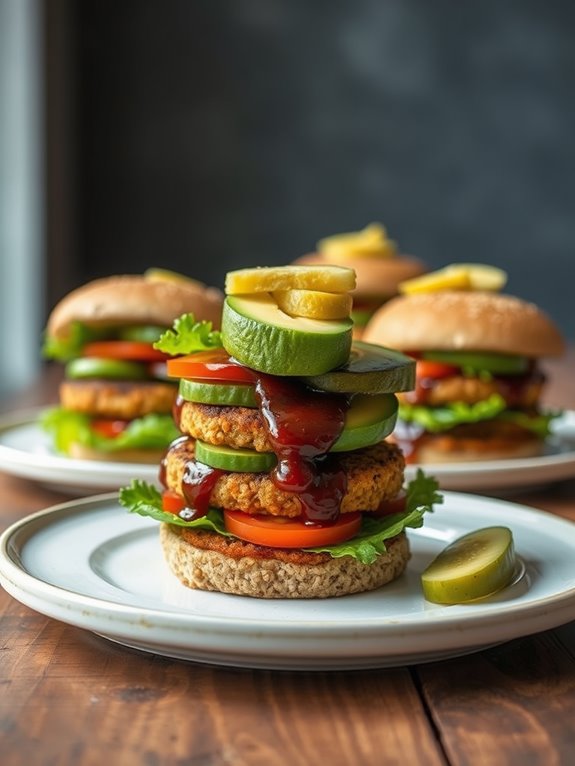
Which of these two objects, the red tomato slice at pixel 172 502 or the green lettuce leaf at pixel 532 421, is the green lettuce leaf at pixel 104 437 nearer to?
the green lettuce leaf at pixel 532 421

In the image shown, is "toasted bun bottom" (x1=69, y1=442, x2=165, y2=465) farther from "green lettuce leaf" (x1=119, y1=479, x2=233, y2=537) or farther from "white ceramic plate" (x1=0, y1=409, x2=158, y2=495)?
"green lettuce leaf" (x1=119, y1=479, x2=233, y2=537)

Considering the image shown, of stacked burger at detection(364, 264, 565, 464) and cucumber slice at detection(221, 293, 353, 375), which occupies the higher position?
cucumber slice at detection(221, 293, 353, 375)

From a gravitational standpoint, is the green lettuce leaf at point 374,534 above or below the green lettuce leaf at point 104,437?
above

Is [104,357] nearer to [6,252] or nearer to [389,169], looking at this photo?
[6,252]

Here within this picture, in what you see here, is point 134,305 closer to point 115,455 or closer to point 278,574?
point 115,455

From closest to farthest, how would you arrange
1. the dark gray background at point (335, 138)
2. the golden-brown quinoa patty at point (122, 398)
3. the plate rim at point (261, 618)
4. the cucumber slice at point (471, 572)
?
the plate rim at point (261, 618) → the cucumber slice at point (471, 572) → the golden-brown quinoa patty at point (122, 398) → the dark gray background at point (335, 138)

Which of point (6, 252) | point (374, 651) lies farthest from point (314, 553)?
point (6, 252)

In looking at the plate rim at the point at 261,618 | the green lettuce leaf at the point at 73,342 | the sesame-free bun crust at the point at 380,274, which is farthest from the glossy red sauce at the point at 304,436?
the sesame-free bun crust at the point at 380,274

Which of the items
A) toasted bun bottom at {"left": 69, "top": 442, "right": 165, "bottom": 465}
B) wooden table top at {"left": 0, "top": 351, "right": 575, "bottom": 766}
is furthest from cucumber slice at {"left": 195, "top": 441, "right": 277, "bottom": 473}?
toasted bun bottom at {"left": 69, "top": 442, "right": 165, "bottom": 465}
